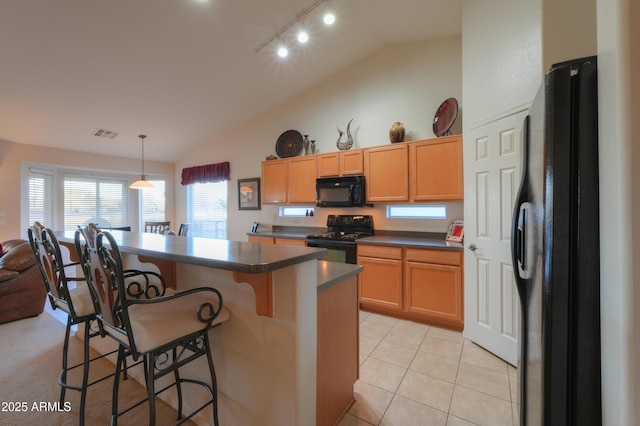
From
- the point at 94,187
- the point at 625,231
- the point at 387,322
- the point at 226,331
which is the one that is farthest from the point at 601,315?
the point at 94,187

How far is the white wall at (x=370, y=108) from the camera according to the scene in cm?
346

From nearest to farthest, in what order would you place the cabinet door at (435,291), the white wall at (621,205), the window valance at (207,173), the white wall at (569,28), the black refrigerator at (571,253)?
the white wall at (621,205), the black refrigerator at (571,253), the white wall at (569,28), the cabinet door at (435,291), the window valance at (207,173)

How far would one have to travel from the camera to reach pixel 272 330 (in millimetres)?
1248

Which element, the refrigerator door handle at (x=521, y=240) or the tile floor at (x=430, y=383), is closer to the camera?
the refrigerator door handle at (x=521, y=240)

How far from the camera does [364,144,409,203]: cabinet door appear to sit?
3377 mm

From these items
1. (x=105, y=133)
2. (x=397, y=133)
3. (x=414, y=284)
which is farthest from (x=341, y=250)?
(x=105, y=133)

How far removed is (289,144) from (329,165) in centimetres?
105

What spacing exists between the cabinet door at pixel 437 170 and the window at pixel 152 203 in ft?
18.5

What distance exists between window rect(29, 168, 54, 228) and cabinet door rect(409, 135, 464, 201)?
599 cm

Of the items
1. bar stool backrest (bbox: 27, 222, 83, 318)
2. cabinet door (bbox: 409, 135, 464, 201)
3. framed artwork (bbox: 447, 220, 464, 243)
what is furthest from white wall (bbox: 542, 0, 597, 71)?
bar stool backrest (bbox: 27, 222, 83, 318)

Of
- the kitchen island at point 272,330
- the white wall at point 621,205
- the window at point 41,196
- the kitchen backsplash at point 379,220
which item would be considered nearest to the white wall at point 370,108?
the kitchen backsplash at point 379,220

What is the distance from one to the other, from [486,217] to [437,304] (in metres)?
1.07

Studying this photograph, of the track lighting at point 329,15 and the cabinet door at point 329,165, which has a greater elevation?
the track lighting at point 329,15

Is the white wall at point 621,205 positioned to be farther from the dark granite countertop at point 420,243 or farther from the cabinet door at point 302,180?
the cabinet door at point 302,180
